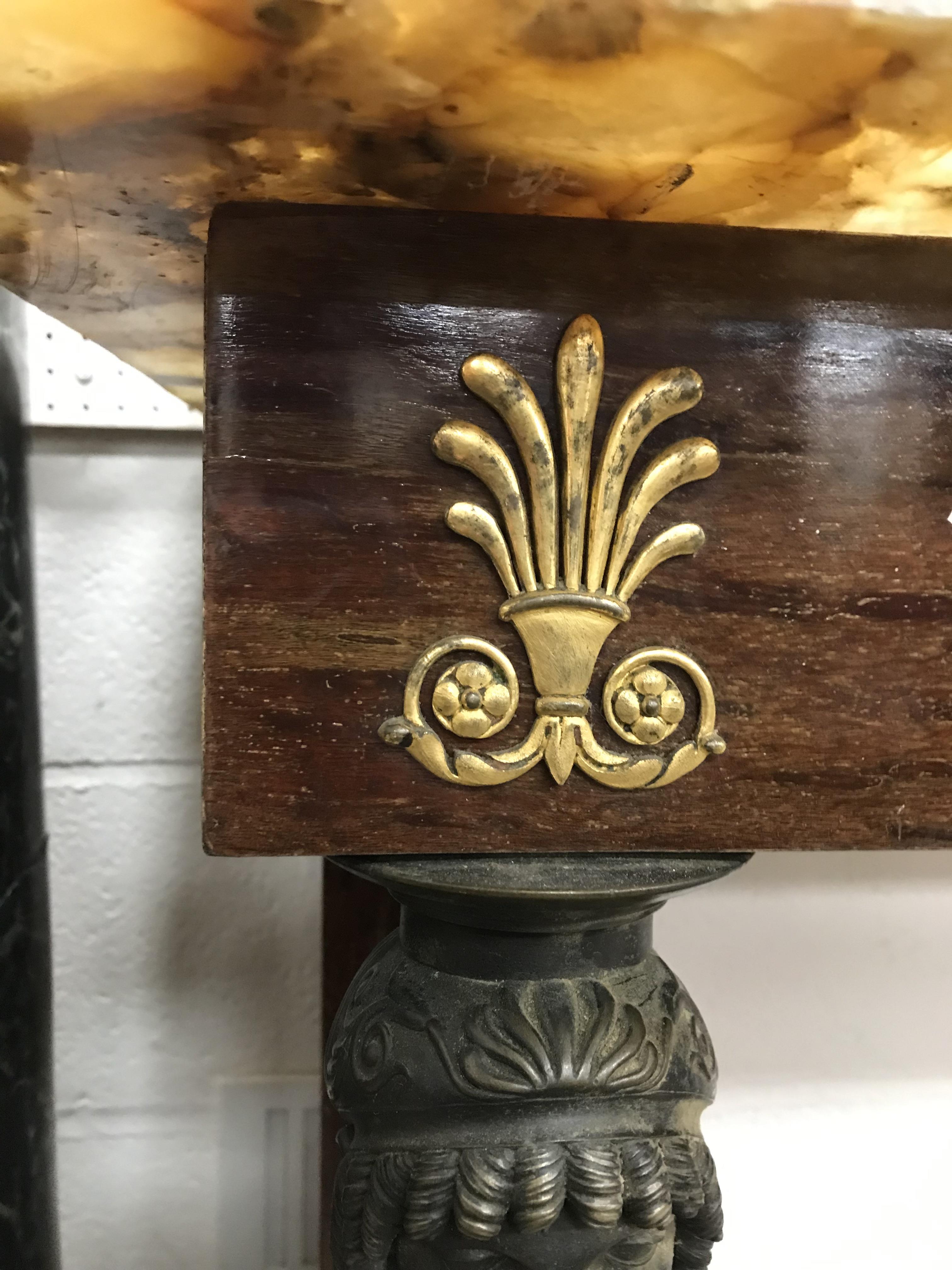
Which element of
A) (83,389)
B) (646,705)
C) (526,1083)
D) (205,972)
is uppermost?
(83,389)

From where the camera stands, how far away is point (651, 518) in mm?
355

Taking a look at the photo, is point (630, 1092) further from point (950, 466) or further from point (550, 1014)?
point (950, 466)

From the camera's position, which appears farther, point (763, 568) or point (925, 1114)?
point (925, 1114)

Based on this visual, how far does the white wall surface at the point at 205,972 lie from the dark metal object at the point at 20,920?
4cm

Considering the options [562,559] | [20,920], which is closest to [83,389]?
[20,920]

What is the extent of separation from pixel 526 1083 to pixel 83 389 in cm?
59

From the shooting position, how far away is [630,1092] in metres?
0.38

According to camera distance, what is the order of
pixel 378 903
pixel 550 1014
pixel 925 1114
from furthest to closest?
1. pixel 925 1114
2. pixel 378 903
3. pixel 550 1014

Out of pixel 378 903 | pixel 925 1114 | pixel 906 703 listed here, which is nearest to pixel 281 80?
pixel 906 703

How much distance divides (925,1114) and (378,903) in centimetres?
50

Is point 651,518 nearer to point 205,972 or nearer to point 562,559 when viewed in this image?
point 562,559

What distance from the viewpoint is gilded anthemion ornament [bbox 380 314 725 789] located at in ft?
1.13

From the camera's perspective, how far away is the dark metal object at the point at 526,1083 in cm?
37

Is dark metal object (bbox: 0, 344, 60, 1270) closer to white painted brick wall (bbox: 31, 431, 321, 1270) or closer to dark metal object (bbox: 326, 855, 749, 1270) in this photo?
white painted brick wall (bbox: 31, 431, 321, 1270)
